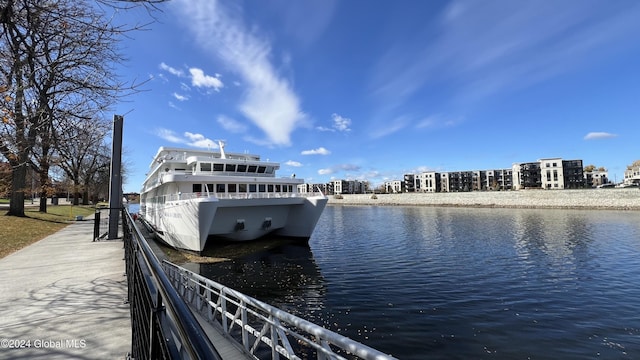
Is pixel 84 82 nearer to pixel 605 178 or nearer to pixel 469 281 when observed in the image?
pixel 469 281

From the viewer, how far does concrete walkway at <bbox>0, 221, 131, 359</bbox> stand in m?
4.03

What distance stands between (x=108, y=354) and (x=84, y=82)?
15.5 feet

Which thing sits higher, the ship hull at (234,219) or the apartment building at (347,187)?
the apartment building at (347,187)

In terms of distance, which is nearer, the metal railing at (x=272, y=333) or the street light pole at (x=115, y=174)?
the metal railing at (x=272, y=333)

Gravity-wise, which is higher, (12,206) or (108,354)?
(12,206)

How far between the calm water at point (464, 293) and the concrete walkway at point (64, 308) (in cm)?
503

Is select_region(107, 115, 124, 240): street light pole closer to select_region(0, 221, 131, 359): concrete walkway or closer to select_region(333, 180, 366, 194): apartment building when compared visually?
select_region(0, 221, 131, 359): concrete walkway

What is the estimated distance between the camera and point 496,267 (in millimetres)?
14398

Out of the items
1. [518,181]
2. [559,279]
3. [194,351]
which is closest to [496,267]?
[559,279]

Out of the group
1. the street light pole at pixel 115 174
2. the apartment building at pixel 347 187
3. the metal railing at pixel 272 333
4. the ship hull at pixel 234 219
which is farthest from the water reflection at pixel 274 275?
the apartment building at pixel 347 187

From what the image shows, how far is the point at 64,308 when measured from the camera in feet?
Answer: 18.0

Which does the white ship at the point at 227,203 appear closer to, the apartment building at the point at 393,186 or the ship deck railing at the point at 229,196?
the ship deck railing at the point at 229,196

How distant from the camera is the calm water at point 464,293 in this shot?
739cm

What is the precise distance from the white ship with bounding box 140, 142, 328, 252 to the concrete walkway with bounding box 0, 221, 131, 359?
233 inches
